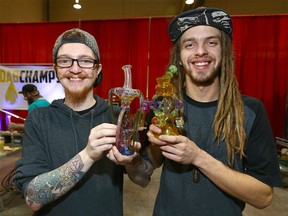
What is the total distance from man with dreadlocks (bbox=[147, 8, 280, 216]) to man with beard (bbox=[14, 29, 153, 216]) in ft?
A: 0.67

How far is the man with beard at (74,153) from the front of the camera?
98 cm

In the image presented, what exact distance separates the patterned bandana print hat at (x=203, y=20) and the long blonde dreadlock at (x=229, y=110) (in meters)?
0.04

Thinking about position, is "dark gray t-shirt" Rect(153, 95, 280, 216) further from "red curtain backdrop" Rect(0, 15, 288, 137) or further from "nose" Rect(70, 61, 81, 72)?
"red curtain backdrop" Rect(0, 15, 288, 137)

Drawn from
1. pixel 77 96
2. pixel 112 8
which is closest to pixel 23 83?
pixel 112 8

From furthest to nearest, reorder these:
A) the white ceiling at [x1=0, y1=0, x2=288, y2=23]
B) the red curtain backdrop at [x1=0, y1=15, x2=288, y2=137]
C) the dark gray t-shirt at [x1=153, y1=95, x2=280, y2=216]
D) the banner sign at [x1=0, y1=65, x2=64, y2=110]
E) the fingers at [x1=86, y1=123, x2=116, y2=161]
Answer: the white ceiling at [x1=0, y1=0, x2=288, y2=23] < the banner sign at [x1=0, y1=65, x2=64, y2=110] < the red curtain backdrop at [x1=0, y1=15, x2=288, y2=137] < the dark gray t-shirt at [x1=153, y1=95, x2=280, y2=216] < the fingers at [x1=86, y1=123, x2=116, y2=161]

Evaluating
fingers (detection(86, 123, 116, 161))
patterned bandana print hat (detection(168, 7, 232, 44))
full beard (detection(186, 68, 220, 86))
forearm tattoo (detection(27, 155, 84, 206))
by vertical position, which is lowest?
forearm tattoo (detection(27, 155, 84, 206))

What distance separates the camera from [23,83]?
19.0 feet

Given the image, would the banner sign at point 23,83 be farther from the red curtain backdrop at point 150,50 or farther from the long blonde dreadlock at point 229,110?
the long blonde dreadlock at point 229,110

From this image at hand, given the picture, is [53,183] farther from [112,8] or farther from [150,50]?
[112,8]

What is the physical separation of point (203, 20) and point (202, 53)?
152mm

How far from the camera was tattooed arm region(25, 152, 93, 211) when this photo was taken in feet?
3.20

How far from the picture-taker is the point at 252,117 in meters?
1.10

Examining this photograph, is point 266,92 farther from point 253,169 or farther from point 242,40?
point 253,169

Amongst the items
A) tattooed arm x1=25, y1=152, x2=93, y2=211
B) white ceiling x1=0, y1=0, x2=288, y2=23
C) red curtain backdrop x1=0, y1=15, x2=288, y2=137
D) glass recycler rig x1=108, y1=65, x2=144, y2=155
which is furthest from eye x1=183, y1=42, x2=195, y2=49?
white ceiling x1=0, y1=0, x2=288, y2=23
